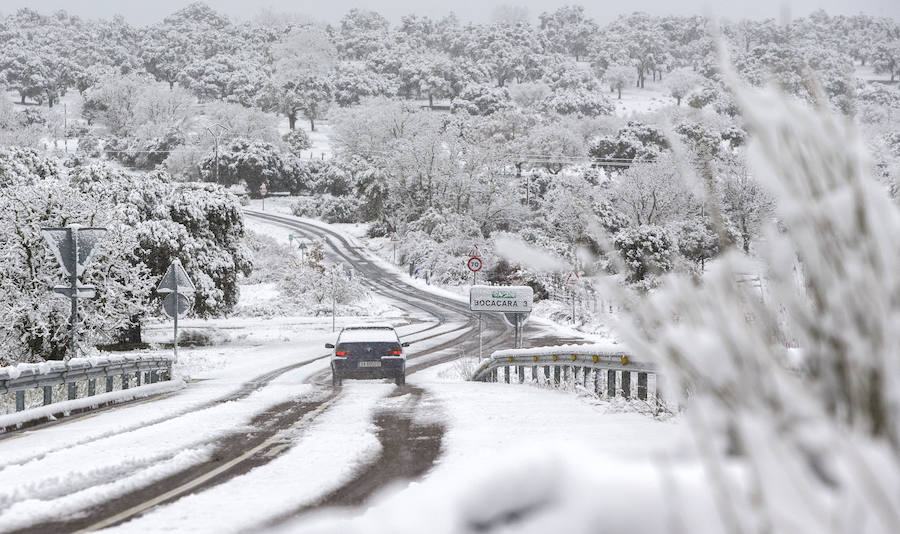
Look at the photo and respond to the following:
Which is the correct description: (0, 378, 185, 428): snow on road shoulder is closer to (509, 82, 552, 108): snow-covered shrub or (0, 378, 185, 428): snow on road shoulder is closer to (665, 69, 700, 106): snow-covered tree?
(509, 82, 552, 108): snow-covered shrub

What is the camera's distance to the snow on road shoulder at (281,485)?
6.03 meters

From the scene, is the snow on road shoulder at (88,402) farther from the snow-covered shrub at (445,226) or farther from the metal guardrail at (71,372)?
the snow-covered shrub at (445,226)

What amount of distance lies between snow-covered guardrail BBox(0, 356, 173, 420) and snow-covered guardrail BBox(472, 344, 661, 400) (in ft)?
25.2

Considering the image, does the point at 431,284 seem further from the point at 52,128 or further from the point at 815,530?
the point at 52,128

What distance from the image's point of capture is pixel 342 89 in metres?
153

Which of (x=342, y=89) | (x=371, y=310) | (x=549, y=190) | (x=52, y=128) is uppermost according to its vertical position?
(x=342, y=89)

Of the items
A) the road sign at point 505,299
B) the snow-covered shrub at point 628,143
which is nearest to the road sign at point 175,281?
the road sign at point 505,299

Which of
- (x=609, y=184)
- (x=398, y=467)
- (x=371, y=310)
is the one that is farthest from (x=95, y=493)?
(x=609, y=184)

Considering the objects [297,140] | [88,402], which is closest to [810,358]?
[88,402]

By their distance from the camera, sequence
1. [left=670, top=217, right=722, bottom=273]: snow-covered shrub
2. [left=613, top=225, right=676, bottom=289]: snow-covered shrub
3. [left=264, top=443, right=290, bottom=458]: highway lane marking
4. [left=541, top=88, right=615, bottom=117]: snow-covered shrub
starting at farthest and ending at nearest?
[left=541, top=88, right=615, bottom=117]: snow-covered shrub, [left=670, top=217, right=722, bottom=273]: snow-covered shrub, [left=613, top=225, right=676, bottom=289]: snow-covered shrub, [left=264, top=443, right=290, bottom=458]: highway lane marking

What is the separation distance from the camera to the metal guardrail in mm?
12750

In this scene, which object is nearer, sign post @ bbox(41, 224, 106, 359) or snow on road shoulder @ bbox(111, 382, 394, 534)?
snow on road shoulder @ bbox(111, 382, 394, 534)

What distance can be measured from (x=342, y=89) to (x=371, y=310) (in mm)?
105355

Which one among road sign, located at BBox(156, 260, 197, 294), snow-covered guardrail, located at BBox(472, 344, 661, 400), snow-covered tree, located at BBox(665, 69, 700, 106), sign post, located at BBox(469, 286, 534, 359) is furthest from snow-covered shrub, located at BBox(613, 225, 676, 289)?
snow-covered tree, located at BBox(665, 69, 700, 106)
